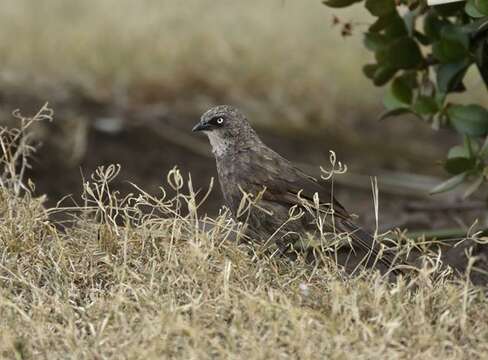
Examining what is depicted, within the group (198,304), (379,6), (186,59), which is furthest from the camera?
(186,59)

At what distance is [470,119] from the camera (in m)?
6.18

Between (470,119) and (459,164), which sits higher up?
(470,119)

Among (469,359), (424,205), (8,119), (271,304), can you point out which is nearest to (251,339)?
(271,304)

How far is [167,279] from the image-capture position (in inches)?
193

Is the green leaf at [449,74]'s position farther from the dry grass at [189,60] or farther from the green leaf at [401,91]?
the dry grass at [189,60]

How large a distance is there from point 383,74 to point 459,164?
2.29 ft

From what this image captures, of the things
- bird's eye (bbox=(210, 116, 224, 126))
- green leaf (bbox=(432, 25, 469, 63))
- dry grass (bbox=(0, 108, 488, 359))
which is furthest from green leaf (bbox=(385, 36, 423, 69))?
dry grass (bbox=(0, 108, 488, 359))

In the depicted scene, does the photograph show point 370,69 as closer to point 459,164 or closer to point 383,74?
point 383,74

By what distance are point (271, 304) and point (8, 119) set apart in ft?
20.0

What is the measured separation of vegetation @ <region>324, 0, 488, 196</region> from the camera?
19.7 ft

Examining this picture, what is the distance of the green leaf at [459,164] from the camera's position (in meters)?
5.98

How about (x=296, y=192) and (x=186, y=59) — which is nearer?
(x=296, y=192)

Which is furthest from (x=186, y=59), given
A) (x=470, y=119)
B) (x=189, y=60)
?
(x=470, y=119)

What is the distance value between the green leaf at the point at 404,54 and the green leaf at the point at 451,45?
0.28 metres
